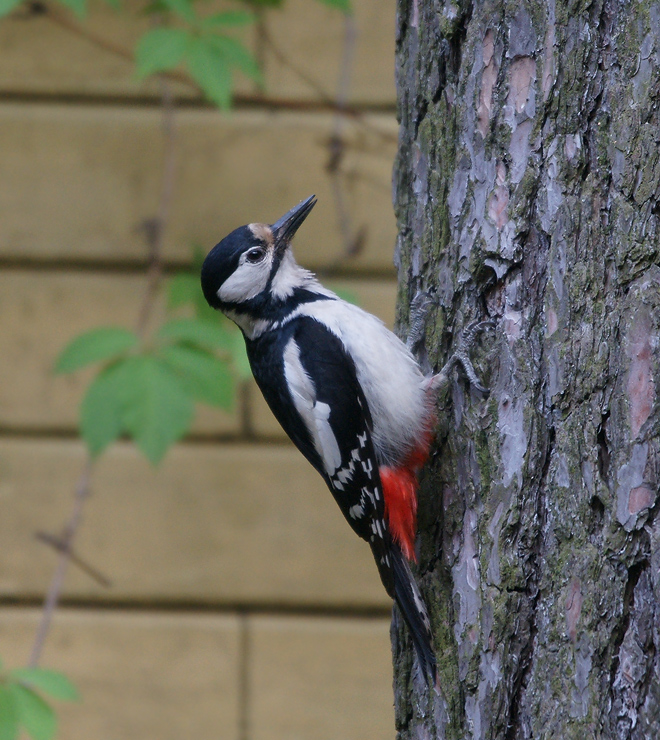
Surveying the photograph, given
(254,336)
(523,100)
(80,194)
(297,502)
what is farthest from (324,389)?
(80,194)

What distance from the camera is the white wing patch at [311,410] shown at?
6.79ft

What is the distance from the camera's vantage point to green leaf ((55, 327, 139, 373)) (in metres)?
2.45

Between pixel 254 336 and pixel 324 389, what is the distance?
36 centimetres

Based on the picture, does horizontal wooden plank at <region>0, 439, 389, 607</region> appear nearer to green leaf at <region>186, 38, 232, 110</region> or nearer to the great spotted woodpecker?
the great spotted woodpecker

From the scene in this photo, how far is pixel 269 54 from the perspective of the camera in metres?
3.20

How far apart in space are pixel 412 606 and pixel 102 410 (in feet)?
3.62

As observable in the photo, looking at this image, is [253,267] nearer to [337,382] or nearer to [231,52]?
[337,382]

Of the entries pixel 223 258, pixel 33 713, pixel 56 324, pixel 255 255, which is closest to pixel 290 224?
pixel 255 255

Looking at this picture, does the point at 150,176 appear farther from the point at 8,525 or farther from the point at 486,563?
the point at 486,563

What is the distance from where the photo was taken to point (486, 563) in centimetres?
158

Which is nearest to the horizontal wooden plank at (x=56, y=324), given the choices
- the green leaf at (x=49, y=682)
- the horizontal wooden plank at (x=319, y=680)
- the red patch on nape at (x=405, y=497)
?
the horizontal wooden plank at (x=319, y=680)

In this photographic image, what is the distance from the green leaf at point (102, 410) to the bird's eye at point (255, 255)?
1.49ft

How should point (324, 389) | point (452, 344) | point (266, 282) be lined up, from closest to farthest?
point (452, 344) < point (324, 389) < point (266, 282)

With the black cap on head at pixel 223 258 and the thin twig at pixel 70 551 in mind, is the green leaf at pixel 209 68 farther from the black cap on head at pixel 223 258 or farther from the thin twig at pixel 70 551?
the thin twig at pixel 70 551
